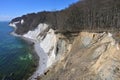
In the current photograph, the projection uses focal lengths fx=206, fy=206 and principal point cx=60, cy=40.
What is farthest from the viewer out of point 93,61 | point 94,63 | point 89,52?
point 89,52

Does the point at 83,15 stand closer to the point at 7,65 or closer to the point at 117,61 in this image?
the point at 7,65

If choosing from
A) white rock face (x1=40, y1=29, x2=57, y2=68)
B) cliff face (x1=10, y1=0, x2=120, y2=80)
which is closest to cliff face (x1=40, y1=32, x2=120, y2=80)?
cliff face (x1=10, y1=0, x2=120, y2=80)

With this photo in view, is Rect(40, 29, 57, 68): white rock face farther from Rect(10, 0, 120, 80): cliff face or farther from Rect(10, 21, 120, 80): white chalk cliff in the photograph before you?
Rect(10, 21, 120, 80): white chalk cliff

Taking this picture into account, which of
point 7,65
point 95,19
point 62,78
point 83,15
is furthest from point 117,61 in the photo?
point 83,15

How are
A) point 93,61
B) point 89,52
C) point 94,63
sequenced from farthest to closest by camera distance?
point 89,52, point 93,61, point 94,63

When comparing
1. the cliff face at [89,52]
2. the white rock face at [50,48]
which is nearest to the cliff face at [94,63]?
the cliff face at [89,52]

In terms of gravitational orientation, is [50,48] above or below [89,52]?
below

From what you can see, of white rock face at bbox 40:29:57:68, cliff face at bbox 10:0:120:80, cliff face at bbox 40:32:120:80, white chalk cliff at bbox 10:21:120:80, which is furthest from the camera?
white rock face at bbox 40:29:57:68

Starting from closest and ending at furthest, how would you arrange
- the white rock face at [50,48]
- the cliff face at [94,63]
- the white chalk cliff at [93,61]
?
the cliff face at [94,63], the white chalk cliff at [93,61], the white rock face at [50,48]

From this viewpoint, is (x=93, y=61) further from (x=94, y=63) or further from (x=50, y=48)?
(x=50, y=48)

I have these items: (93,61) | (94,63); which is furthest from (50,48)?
(94,63)

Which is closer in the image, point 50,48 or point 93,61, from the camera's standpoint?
point 93,61

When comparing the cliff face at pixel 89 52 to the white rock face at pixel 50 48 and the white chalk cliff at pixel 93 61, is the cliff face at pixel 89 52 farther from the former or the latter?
the white rock face at pixel 50 48
